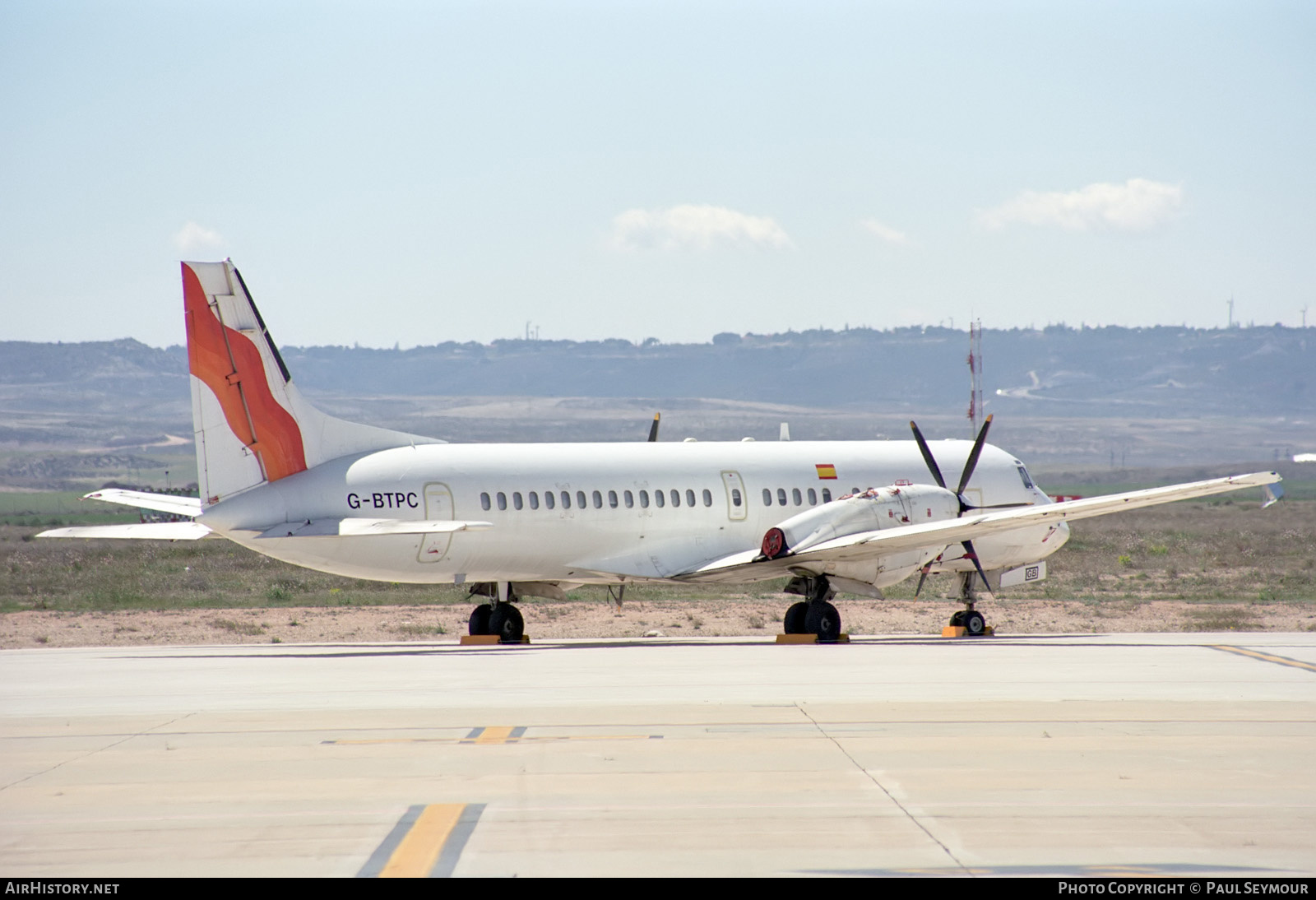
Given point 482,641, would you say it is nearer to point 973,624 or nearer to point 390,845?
point 973,624

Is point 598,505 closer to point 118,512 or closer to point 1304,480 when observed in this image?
point 118,512

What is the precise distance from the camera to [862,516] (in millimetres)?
26688

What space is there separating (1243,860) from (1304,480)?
190283mm

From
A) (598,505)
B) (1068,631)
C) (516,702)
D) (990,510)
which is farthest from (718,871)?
(1068,631)

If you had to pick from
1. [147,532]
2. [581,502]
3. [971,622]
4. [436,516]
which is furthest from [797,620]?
[147,532]

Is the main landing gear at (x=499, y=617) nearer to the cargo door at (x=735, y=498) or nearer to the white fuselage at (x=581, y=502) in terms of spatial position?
the white fuselage at (x=581, y=502)

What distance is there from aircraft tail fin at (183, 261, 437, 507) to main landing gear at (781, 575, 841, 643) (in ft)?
27.0

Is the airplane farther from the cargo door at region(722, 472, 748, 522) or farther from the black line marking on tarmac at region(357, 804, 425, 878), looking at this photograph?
the black line marking on tarmac at region(357, 804, 425, 878)

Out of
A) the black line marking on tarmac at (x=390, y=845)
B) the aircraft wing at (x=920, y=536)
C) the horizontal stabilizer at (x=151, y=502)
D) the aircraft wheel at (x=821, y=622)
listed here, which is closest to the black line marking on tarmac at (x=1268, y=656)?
the aircraft wing at (x=920, y=536)

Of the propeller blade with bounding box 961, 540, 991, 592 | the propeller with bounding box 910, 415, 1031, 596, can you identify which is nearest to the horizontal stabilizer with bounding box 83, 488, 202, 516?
the propeller with bounding box 910, 415, 1031, 596

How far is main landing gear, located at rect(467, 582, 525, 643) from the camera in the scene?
2742cm

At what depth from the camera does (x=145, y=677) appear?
19.6 meters

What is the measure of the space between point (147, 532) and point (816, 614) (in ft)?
38.1

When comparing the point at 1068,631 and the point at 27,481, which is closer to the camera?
the point at 1068,631
